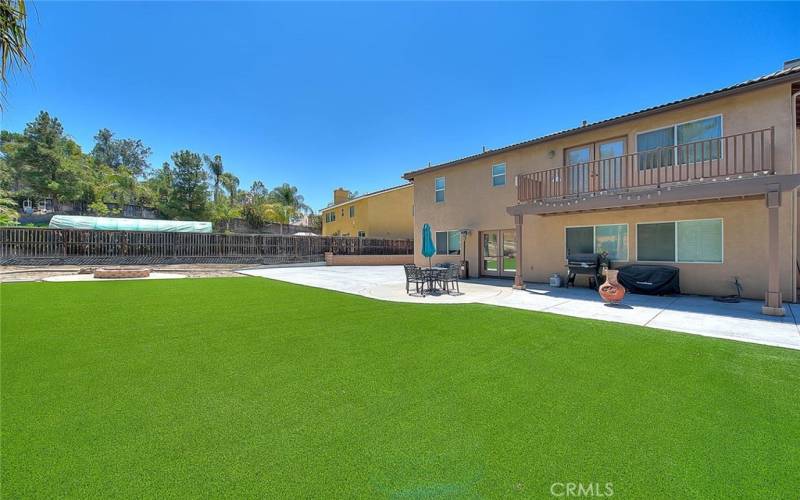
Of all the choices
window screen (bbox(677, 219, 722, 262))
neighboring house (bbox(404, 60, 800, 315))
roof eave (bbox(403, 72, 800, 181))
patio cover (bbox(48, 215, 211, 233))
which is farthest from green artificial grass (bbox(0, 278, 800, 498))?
patio cover (bbox(48, 215, 211, 233))

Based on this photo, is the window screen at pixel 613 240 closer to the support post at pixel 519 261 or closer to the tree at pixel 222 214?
the support post at pixel 519 261

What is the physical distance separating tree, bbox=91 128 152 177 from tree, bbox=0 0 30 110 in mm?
68550

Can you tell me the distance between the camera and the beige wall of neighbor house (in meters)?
8.34

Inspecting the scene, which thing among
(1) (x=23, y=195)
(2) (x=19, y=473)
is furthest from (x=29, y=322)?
(1) (x=23, y=195)

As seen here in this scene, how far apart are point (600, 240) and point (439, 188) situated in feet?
27.3

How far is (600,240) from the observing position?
37.5 ft

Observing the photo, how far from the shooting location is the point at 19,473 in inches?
83.4

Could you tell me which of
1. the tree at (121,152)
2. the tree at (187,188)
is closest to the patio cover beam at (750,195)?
the tree at (187,188)

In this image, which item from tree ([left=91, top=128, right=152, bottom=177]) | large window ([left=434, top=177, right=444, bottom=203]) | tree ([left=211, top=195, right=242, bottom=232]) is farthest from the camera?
tree ([left=91, top=128, right=152, bottom=177])

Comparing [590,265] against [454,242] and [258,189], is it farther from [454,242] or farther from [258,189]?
[258,189]

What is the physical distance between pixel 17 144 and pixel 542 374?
47484 millimetres

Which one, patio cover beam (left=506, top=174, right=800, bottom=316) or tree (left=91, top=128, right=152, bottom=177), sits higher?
tree (left=91, top=128, right=152, bottom=177)

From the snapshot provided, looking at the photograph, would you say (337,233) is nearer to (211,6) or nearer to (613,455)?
(211,6)

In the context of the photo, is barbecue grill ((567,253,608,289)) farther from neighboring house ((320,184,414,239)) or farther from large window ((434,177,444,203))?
neighboring house ((320,184,414,239))
